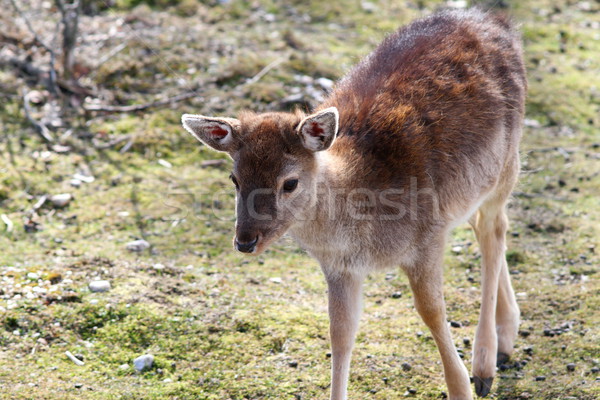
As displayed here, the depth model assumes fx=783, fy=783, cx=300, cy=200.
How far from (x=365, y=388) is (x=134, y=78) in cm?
578

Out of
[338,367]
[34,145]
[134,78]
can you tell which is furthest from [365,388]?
[134,78]

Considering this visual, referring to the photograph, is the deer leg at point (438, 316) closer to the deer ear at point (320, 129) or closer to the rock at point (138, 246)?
the deer ear at point (320, 129)

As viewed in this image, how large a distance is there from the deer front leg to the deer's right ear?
1.18 meters

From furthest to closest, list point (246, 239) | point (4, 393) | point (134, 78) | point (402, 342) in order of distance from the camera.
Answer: point (134, 78)
point (402, 342)
point (4, 393)
point (246, 239)

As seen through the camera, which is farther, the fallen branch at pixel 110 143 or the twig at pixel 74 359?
the fallen branch at pixel 110 143

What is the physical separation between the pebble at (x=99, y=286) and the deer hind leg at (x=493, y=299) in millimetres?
3031

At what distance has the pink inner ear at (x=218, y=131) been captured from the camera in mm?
→ 5180

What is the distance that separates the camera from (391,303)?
22.6 feet

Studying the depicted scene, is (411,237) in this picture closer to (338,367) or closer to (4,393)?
(338,367)

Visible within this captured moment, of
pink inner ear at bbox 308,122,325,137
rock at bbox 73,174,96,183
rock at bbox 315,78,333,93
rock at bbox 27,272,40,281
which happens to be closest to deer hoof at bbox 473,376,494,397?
pink inner ear at bbox 308,122,325,137

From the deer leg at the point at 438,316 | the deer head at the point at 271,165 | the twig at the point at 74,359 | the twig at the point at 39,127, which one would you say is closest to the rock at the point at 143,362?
Result: the twig at the point at 74,359

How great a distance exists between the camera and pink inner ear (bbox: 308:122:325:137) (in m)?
4.98

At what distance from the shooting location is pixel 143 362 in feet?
19.0

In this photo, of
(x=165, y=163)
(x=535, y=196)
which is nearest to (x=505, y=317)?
(x=535, y=196)
